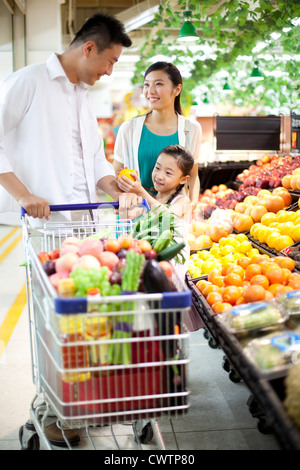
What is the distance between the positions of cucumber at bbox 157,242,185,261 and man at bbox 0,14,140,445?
2.36 feet

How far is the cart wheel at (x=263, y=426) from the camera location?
2648 mm

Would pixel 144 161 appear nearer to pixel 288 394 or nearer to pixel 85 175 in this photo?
pixel 85 175

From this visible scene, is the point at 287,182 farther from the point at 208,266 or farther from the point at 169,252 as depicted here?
the point at 169,252

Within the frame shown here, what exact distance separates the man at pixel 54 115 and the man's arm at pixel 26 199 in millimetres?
159

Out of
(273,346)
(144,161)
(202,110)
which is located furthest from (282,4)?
(202,110)

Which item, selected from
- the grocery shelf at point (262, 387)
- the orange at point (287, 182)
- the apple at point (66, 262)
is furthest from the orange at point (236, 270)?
the orange at point (287, 182)

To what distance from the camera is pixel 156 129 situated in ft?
12.0

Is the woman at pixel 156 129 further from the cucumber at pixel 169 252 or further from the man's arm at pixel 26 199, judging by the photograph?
the cucumber at pixel 169 252

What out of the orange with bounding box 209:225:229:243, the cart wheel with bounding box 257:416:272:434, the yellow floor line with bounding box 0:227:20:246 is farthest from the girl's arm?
the yellow floor line with bounding box 0:227:20:246

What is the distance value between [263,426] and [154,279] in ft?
4.58

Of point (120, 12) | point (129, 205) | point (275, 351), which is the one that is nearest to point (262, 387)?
point (275, 351)

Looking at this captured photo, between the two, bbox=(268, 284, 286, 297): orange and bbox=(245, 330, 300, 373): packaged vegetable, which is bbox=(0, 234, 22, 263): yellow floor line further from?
bbox=(245, 330, 300, 373): packaged vegetable

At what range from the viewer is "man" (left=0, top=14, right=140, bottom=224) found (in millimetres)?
2752

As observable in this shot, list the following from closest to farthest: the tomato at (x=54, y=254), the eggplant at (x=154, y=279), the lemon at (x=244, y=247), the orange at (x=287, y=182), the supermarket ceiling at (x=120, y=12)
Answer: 1. the eggplant at (x=154, y=279)
2. the tomato at (x=54, y=254)
3. the lemon at (x=244, y=247)
4. the orange at (x=287, y=182)
5. the supermarket ceiling at (x=120, y=12)
